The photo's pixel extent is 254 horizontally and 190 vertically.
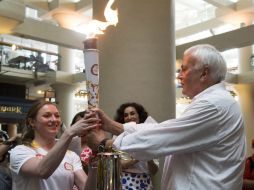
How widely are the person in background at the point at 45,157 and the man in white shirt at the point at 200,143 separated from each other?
26 centimetres

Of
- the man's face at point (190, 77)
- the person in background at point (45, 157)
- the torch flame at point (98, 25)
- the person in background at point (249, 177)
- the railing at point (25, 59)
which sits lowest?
the person in background at point (249, 177)

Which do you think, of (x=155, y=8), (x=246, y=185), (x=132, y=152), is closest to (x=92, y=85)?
(x=132, y=152)

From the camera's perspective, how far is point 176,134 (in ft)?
6.57

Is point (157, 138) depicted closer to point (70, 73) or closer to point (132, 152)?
point (132, 152)

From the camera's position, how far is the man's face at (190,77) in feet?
7.22

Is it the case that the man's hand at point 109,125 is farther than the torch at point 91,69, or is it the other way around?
the man's hand at point 109,125

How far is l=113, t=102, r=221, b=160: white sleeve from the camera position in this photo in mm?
2000

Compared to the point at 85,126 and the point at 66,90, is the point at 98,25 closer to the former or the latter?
the point at 85,126

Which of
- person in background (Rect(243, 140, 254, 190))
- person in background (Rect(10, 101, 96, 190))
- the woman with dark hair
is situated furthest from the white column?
person in background (Rect(10, 101, 96, 190))

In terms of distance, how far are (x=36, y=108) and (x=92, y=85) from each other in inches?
37.8

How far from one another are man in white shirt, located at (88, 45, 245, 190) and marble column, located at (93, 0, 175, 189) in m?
2.51

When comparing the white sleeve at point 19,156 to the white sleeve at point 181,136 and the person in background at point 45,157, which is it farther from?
the white sleeve at point 181,136

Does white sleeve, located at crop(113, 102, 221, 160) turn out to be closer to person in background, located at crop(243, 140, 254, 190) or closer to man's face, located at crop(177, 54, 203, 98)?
man's face, located at crop(177, 54, 203, 98)

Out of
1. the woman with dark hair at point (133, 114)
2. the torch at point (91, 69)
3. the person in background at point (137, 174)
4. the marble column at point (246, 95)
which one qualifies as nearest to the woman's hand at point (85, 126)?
the torch at point (91, 69)
